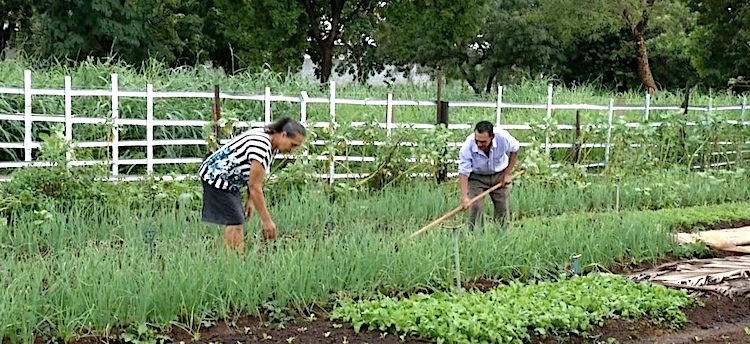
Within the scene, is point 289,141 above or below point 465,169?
above

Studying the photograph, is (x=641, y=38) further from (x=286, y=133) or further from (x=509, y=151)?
(x=286, y=133)

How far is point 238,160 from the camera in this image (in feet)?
20.7

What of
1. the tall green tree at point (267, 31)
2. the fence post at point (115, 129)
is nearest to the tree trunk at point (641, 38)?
the tall green tree at point (267, 31)

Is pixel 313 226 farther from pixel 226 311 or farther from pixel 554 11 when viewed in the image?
pixel 554 11

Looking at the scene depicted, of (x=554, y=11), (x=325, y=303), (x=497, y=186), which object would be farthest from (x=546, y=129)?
(x=554, y=11)

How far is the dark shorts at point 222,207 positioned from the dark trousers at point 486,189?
2.41 m

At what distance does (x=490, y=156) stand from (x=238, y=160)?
8.51ft

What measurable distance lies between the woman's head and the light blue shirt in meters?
2.13

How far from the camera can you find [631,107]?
14.8 meters

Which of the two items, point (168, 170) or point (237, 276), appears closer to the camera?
point (237, 276)

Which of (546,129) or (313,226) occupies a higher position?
(546,129)

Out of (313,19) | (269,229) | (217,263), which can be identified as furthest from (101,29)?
(217,263)

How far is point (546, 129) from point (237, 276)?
8505mm

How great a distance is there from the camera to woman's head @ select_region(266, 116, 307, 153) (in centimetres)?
614
